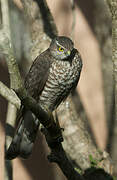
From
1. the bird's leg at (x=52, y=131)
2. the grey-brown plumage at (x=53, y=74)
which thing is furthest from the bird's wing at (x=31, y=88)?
the bird's leg at (x=52, y=131)

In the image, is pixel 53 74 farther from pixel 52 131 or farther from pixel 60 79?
pixel 52 131

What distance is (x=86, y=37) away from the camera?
6.41 metres

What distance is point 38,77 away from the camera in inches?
135

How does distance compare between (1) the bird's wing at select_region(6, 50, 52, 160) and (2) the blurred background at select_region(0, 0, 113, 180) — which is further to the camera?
(2) the blurred background at select_region(0, 0, 113, 180)

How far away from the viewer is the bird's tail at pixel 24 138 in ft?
11.2

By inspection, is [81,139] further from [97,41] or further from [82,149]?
[97,41]

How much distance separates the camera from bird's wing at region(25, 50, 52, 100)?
343cm

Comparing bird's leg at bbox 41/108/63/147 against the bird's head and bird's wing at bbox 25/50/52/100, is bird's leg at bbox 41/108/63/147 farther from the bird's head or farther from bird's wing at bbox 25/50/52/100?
the bird's head

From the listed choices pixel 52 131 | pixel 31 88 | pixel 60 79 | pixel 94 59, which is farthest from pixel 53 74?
pixel 94 59

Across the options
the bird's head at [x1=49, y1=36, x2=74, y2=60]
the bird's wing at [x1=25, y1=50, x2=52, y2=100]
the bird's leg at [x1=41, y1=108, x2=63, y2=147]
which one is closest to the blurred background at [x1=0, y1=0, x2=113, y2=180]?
the bird's head at [x1=49, y1=36, x2=74, y2=60]

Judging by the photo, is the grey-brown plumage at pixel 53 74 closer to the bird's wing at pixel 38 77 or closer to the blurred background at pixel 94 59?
the bird's wing at pixel 38 77

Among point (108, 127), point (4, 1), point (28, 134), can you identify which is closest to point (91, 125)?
point (108, 127)

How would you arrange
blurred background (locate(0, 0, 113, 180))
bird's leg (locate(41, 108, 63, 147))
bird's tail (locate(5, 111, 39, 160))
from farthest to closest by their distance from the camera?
blurred background (locate(0, 0, 113, 180)), bird's tail (locate(5, 111, 39, 160)), bird's leg (locate(41, 108, 63, 147))

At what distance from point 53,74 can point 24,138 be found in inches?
31.5
